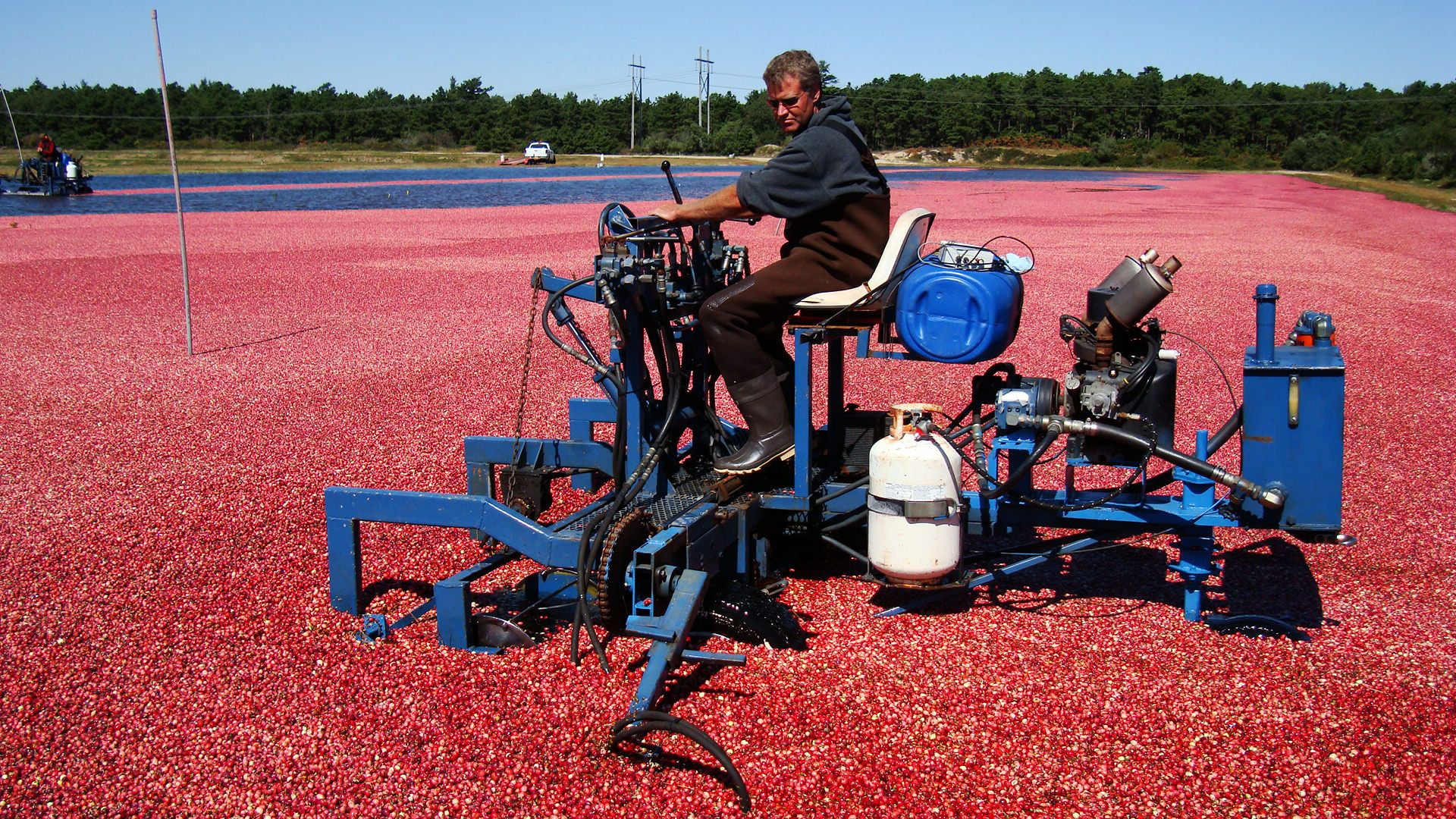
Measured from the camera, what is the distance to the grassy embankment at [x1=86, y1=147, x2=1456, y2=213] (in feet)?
195

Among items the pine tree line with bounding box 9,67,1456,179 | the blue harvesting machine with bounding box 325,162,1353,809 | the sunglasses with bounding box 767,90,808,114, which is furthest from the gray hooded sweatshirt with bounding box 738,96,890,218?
the pine tree line with bounding box 9,67,1456,179

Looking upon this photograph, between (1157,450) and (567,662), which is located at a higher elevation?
(1157,450)

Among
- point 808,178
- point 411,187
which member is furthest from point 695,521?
point 411,187

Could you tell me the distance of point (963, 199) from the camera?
125 feet

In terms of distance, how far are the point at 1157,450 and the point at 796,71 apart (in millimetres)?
2147

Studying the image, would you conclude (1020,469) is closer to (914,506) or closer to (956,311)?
(914,506)

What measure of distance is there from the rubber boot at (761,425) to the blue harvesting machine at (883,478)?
0.10 metres

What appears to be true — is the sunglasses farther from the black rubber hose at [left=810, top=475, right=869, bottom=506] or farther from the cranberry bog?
the cranberry bog

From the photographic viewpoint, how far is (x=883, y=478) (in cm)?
446

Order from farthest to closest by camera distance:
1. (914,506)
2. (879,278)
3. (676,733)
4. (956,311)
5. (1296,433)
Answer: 1. (879,278)
2. (956,311)
3. (914,506)
4. (1296,433)
5. (676,733)

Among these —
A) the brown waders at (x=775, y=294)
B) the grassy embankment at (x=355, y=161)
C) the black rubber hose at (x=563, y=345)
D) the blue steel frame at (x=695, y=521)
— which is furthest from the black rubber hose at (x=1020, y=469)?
the grassy embankment at (x=355, y=161)

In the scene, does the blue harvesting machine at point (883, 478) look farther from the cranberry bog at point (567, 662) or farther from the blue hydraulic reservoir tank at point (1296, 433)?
the cranberry bog at point (567, 662)

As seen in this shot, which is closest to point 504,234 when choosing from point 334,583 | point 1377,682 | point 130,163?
point 334,583

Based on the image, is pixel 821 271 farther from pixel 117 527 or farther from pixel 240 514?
pixel 117 527
